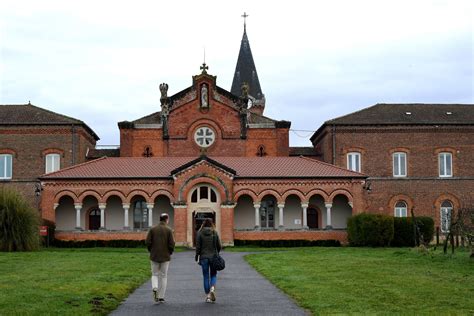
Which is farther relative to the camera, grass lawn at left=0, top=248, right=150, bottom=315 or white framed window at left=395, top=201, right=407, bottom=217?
white framed window at left=395, top=201, right=407, bottom=217

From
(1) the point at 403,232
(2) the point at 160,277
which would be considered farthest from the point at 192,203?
(2) the point at 160,277

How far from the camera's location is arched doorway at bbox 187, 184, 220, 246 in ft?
160

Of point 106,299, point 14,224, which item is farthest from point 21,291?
point 14,224

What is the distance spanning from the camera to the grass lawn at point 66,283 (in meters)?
15.8

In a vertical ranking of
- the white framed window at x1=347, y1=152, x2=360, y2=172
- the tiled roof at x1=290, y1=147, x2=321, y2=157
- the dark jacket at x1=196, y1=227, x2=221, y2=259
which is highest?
the tiled roof at x1=290, y1=147, x2=321, y2=157

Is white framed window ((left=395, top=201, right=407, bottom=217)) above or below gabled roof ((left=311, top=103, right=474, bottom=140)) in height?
below

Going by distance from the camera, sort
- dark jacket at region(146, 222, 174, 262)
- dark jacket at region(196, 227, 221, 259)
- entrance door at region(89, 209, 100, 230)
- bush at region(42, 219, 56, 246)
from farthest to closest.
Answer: entrance door at region(89, 209, 100, 230), bush at region(42, 219, 56, 246), dark jacket at region(196, 227, 221, 259), dark jacket at region(146, 222, 174, 262)

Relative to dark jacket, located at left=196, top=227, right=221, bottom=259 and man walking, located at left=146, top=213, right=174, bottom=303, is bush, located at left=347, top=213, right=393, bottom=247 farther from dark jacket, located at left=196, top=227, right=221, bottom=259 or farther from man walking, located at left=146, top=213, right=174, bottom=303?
man walking, located at left=146, top=213, right=174, bottom=303

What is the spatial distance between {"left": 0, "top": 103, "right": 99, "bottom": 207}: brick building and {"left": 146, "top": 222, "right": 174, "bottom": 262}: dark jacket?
42.4 m

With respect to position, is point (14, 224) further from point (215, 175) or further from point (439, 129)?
point (439, 129)

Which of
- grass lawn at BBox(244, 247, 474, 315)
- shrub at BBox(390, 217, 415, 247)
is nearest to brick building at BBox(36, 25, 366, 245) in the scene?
shrub at BBox(390, 217, 415, 247)

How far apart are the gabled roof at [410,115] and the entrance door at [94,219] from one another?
1927 cm

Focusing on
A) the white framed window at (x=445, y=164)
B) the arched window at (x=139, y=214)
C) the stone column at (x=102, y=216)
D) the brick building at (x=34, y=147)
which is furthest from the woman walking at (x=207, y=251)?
the white framed window at (x=445, y=164)

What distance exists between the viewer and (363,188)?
5034 centimetres
